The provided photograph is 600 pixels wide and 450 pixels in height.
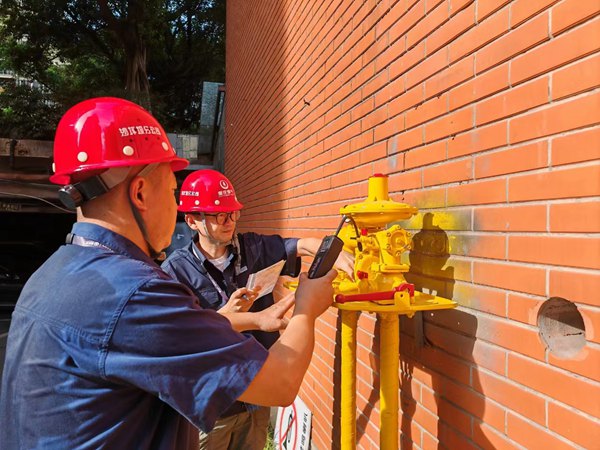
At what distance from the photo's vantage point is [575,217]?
4.25 feet

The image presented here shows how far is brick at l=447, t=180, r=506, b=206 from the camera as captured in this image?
161cm

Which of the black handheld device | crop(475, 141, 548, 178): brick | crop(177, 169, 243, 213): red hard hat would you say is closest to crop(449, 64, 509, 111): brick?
crop(475, 141, 548, 178): brick

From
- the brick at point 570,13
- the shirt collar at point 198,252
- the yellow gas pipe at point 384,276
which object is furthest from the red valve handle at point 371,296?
the shirt collar at point 198,252

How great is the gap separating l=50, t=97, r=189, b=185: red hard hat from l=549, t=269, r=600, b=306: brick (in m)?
Answer: 1.23

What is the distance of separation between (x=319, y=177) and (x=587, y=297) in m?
2.44

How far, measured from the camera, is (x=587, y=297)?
1.26 m

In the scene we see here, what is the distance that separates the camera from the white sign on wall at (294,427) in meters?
3.51

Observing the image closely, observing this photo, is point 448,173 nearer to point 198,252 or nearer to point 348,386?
point 348,386

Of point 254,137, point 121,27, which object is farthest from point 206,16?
point 254,137

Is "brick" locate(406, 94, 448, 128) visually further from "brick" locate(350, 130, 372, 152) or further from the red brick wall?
"brick" locate(350, 130, 372, 152)

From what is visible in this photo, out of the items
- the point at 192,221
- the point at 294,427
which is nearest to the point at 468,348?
the point at 192,221

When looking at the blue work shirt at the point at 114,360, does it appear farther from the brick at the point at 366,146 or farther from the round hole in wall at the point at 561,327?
the brick at the point at 366,146

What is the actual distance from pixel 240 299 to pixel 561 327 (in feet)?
5.32

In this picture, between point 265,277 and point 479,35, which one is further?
point 265,277
